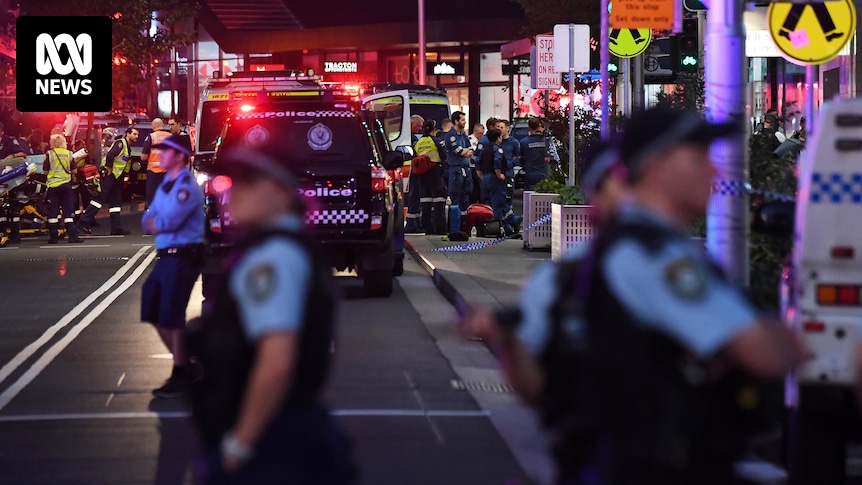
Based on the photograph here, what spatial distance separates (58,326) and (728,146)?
24.2ft

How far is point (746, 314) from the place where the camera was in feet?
11.3

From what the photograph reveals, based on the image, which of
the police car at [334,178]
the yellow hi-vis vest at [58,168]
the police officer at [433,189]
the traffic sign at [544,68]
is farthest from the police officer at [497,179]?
the police car at [334,178]

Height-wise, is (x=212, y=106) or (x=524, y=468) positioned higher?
(x=212, y=106)

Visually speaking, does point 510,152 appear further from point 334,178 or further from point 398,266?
point 334,178

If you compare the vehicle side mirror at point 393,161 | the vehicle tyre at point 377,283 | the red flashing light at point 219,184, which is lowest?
the vehicle tyre at point 377,283

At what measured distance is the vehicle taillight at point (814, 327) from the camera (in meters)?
6.72

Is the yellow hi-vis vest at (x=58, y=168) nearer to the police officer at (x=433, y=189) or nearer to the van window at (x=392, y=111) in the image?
the police officer at (x=433, y=189)

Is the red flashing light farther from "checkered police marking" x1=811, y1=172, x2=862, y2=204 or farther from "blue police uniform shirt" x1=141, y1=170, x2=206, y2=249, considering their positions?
"checkered police marking" x1=811, y1=172, x2=862, y2=204

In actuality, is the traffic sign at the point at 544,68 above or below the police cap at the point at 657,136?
above

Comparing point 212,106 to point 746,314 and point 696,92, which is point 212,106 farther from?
point 746,314

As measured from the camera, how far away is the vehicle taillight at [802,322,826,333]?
6723 millimetres

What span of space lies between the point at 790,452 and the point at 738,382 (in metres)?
3.72

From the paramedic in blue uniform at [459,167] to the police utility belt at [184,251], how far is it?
49.3 ft

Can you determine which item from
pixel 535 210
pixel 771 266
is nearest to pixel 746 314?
pixel 771 266
